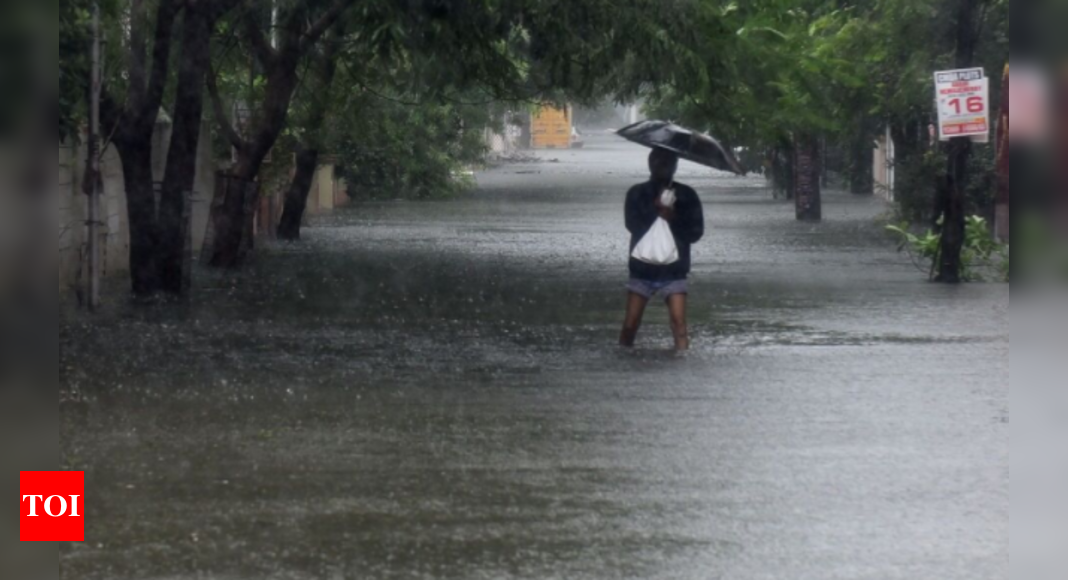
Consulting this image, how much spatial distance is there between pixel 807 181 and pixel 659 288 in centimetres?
1896

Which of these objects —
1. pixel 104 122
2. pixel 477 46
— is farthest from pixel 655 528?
pixel 477 46

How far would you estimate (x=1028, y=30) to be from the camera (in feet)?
13.3

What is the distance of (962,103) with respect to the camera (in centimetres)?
1678

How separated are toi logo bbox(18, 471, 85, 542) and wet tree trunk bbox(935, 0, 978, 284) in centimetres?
1241

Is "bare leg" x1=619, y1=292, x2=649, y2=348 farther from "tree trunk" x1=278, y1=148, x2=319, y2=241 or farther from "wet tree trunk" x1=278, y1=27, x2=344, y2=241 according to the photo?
"tree trunk" x1=278, y1=148, x2=319, y2=241

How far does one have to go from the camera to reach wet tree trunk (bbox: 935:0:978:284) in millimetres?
16859

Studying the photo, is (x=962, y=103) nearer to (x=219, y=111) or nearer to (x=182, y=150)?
(x=182, y=150)

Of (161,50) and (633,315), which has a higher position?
(161,50)

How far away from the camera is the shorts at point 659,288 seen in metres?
12.5

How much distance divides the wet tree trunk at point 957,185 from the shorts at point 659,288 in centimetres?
601

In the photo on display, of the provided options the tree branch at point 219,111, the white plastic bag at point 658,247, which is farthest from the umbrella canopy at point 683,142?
the tree branch at point 219,111

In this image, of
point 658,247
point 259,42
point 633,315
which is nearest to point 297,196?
point 259,42

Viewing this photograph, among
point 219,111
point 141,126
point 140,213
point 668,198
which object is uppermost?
point 219,111

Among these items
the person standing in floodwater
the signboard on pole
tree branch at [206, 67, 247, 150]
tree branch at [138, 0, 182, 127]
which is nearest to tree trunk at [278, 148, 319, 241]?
tree branch at [206, 67, 247, 150]
